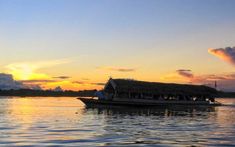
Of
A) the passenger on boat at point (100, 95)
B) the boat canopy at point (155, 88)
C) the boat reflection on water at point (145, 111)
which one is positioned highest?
the boat canopy at point (155, 88)

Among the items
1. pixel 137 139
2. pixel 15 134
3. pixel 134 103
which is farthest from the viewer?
pixel 134 103

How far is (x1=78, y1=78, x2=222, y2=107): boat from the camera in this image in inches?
3034

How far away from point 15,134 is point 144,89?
55.5 metres

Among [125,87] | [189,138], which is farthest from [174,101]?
[189,138]

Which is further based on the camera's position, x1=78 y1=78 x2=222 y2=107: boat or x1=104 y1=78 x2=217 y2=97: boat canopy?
x1=104 y1=78 x2=217 y2=97: boat canopy

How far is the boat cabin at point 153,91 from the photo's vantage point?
264ft

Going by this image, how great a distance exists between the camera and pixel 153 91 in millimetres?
82938

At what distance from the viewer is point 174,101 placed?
8525 cm

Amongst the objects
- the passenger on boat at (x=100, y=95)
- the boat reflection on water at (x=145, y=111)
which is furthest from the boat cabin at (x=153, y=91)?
the boat reflection on water at (x=145, y=111)

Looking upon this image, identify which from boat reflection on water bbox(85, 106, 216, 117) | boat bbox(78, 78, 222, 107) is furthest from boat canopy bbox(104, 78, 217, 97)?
boat reflection on water bbox(85, 106, 216, 117)

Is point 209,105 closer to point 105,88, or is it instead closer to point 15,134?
point 105,88

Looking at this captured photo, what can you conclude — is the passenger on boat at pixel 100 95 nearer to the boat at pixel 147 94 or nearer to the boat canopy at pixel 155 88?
the boat at pixel 147 94

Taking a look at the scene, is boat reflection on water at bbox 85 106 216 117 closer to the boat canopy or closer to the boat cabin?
the boat cabin

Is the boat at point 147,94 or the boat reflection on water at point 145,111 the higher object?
the boat at point 147,94
